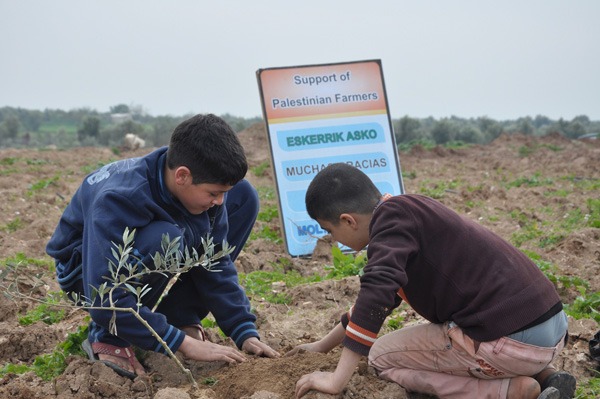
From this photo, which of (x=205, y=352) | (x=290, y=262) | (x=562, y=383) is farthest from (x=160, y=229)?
(x=290, y=262)

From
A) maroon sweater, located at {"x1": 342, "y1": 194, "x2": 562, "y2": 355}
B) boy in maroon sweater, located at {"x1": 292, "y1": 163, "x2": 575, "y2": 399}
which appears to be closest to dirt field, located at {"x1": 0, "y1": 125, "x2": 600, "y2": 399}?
boy in maroon sweater, located at {"x1": 292, "y1": 163, "x2": 575, "y2": 399}

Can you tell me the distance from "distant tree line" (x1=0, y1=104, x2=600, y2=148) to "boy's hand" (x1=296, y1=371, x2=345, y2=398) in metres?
17.4

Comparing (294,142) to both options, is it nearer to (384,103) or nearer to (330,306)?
(384,103)

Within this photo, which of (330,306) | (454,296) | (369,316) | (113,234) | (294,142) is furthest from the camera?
(294,142)

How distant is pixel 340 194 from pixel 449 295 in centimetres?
65

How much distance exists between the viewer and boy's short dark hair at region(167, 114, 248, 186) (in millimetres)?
3863

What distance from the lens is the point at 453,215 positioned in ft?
11.6

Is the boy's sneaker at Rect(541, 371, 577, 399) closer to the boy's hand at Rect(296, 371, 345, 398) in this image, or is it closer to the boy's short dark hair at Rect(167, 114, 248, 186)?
the boy's hand at Rect(296, 371, 345, 398)

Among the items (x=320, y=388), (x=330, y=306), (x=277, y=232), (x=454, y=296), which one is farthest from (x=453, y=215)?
(x=277, y=232)

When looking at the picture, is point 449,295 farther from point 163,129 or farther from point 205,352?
point 163,129

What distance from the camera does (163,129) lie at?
102 feet

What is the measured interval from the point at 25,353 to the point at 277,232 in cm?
432

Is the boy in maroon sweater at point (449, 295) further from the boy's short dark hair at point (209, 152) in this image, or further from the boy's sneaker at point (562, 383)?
the boy's short dark hair at point (209, 152)

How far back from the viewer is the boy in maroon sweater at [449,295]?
3270 millimetres
